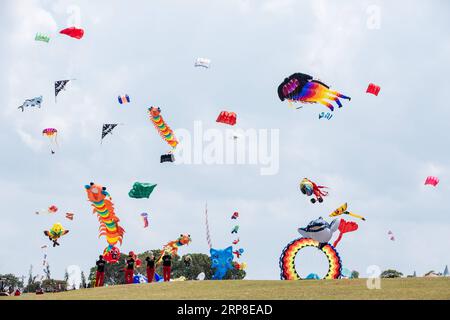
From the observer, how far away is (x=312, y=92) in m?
47.0

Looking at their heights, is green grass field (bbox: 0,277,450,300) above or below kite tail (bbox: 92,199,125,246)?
below

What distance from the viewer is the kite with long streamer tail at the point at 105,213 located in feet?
153

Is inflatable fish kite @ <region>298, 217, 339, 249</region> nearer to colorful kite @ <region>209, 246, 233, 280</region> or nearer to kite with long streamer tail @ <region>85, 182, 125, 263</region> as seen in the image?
colorful kite @ <region>209, 246, 233, 280</region>

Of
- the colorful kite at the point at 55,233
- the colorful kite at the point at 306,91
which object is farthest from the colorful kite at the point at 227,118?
the colorful kite at the point at 55,233

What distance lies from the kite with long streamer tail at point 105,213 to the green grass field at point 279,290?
10248mm

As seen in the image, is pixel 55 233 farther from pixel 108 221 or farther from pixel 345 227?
pixel 345 227

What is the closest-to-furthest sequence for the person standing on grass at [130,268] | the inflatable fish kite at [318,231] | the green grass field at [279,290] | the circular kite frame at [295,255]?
the green grass field at [279,290] < the person standing on grass at [130,268] < the circular kite frame at [295,255] < the inflatable fish kite at [318,231]

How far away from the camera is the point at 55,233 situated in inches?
2170

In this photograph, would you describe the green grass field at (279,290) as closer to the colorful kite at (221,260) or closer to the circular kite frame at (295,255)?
the circular kite frame at (295,255)

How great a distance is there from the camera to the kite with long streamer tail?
46.8 metres

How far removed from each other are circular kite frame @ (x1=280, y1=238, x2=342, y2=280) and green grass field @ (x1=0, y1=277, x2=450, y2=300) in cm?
548

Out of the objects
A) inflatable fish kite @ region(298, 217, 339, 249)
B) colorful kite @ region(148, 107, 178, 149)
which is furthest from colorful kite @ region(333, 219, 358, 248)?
colorful kite @ region(148, 107, 178, 149)

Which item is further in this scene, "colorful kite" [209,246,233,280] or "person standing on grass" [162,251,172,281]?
"colorful kite" [209,246,233,280]

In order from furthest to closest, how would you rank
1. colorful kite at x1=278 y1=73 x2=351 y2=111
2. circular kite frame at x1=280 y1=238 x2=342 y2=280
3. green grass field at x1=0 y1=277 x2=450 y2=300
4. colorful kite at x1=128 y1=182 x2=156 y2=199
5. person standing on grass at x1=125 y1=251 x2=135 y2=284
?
colorful kite at x1=128 y1=182 x2=156 y2=199, colorful kite at x1=278 y1=73 x2=351 y2=111, circular kite frame at x1=280 y1=238 x2=342 y2=280, person standing on grass at x1=125 y1=251 x2=135 y2=284, green grass field at x1=0 y1=277 x2=450 y2=300
